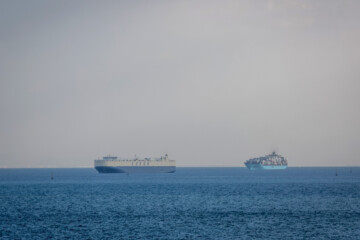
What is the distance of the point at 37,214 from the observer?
258 ft

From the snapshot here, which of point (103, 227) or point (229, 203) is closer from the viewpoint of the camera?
point (103, 227)

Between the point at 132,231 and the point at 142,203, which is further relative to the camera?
the point at 142,203

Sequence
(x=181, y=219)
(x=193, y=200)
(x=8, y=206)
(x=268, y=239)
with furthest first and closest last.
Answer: (x=193, y=200), (x=8, y=206), (x=181, y=219), (x=268, y=239)

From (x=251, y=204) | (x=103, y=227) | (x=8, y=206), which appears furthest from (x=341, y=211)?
(x=8, y=206)

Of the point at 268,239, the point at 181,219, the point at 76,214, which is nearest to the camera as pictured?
the point at 268,239

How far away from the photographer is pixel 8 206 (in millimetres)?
91250

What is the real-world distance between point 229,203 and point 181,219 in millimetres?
25214

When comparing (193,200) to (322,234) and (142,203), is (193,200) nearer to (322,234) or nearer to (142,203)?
(142,203)

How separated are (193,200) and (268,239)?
46.3 metres

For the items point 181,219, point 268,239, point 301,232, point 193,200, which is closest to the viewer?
point 268,239

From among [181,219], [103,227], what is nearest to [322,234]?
[181,219]

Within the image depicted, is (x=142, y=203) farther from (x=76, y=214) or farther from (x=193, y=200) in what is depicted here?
(x=76, y=214)

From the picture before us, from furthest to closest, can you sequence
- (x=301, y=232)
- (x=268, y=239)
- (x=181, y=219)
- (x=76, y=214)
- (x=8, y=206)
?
(x=8, y=206), (x=76, y=214), (x=181, y=219), (x=301, y=232), (x=268, y=239)

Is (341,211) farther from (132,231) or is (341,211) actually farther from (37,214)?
(37,214)
